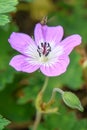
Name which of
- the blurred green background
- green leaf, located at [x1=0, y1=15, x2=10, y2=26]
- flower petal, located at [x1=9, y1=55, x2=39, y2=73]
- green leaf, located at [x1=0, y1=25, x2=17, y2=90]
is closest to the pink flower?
flower petal, located at [x1=9, y1=55, x2=39, y2=73]

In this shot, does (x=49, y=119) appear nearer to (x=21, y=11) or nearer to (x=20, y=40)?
(x=20, y=40)

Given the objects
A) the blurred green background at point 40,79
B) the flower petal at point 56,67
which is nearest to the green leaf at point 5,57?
the blurred green background at point 40,79

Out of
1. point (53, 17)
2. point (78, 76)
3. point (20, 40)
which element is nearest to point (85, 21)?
point (53, 17)

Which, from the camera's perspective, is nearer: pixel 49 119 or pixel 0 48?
pixel 49 119

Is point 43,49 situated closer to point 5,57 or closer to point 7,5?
point 7,5

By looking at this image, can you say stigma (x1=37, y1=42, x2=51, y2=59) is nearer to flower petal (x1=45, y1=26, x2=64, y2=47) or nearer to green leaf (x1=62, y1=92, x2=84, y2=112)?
flower petal (x1=45, y1=26, x2=64, y2=47)
